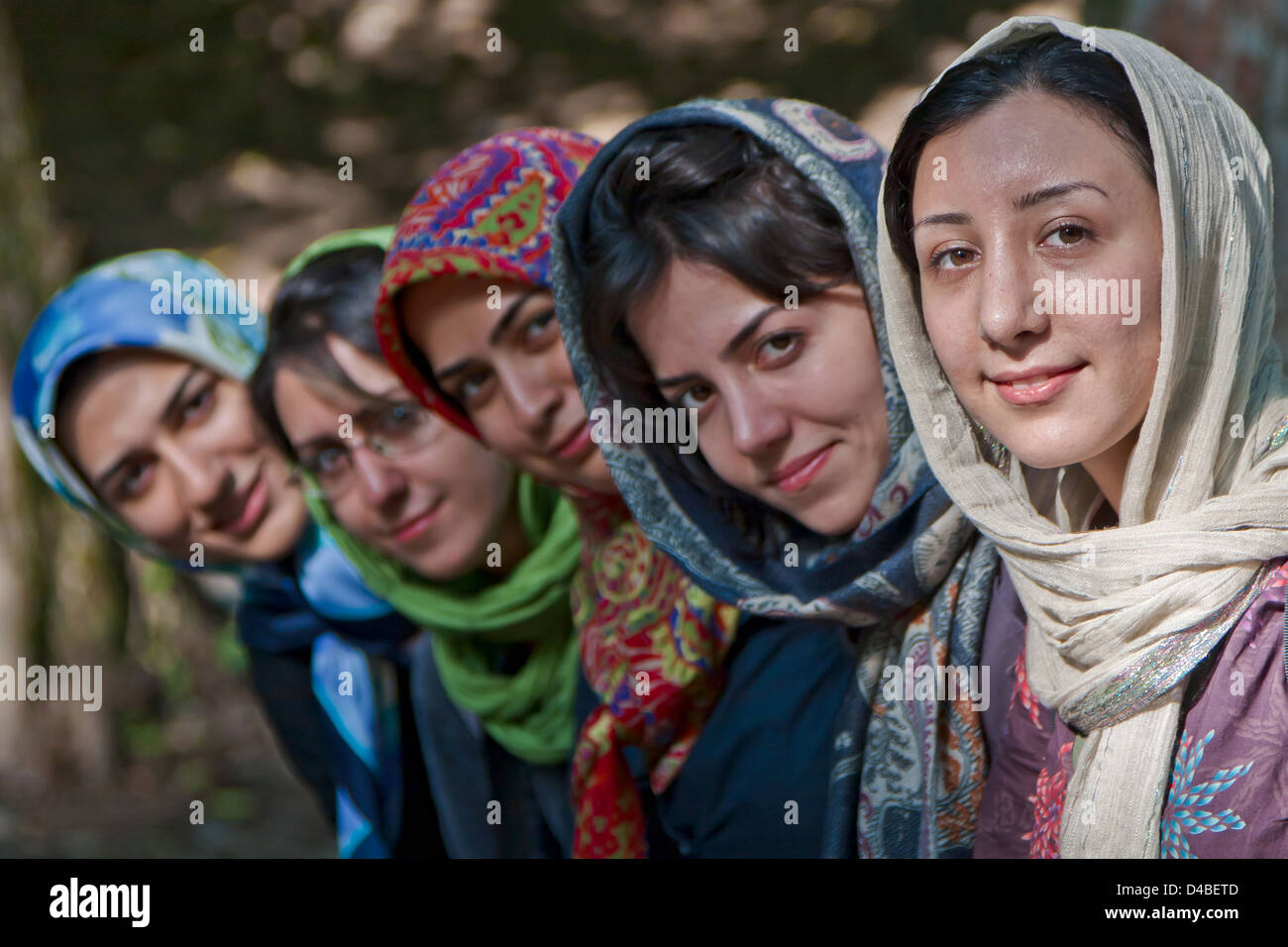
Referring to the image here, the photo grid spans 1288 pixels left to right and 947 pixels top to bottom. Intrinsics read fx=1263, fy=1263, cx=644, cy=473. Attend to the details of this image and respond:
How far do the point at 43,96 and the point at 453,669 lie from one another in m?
4.17

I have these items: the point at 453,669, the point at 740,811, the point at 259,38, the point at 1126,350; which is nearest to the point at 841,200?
A: the point at 1126,350

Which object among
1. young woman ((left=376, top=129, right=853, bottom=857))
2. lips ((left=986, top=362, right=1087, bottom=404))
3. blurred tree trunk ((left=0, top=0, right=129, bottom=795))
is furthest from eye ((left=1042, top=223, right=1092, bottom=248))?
blurred tree trunk ((left=0, top=0, right=129, bottom=795))

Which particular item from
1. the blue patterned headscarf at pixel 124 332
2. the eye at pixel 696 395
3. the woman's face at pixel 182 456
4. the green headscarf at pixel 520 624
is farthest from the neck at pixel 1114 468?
the blue patterned headscarf at pixel 124 332

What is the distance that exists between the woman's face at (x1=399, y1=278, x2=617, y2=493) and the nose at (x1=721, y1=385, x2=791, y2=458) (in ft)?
1.23

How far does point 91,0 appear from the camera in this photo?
5.59 meters

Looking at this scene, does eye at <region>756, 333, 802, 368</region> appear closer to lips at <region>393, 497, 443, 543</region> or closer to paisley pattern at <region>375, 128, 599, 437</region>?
paisley pattern at <region>375, 128, 599, 437</region>

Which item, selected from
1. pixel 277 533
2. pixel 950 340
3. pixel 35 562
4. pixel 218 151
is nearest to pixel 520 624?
pixel 277 533

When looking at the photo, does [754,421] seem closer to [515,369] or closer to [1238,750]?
[515,369]

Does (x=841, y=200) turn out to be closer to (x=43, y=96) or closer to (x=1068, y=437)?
(x=1068, y=437)

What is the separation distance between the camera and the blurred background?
14.8 ft

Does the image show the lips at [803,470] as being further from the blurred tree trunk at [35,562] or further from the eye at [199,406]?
the blurred tree trunk at [35,562]

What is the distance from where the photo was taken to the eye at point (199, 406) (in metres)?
2.68

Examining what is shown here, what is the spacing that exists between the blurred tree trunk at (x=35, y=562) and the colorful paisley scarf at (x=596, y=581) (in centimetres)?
281
